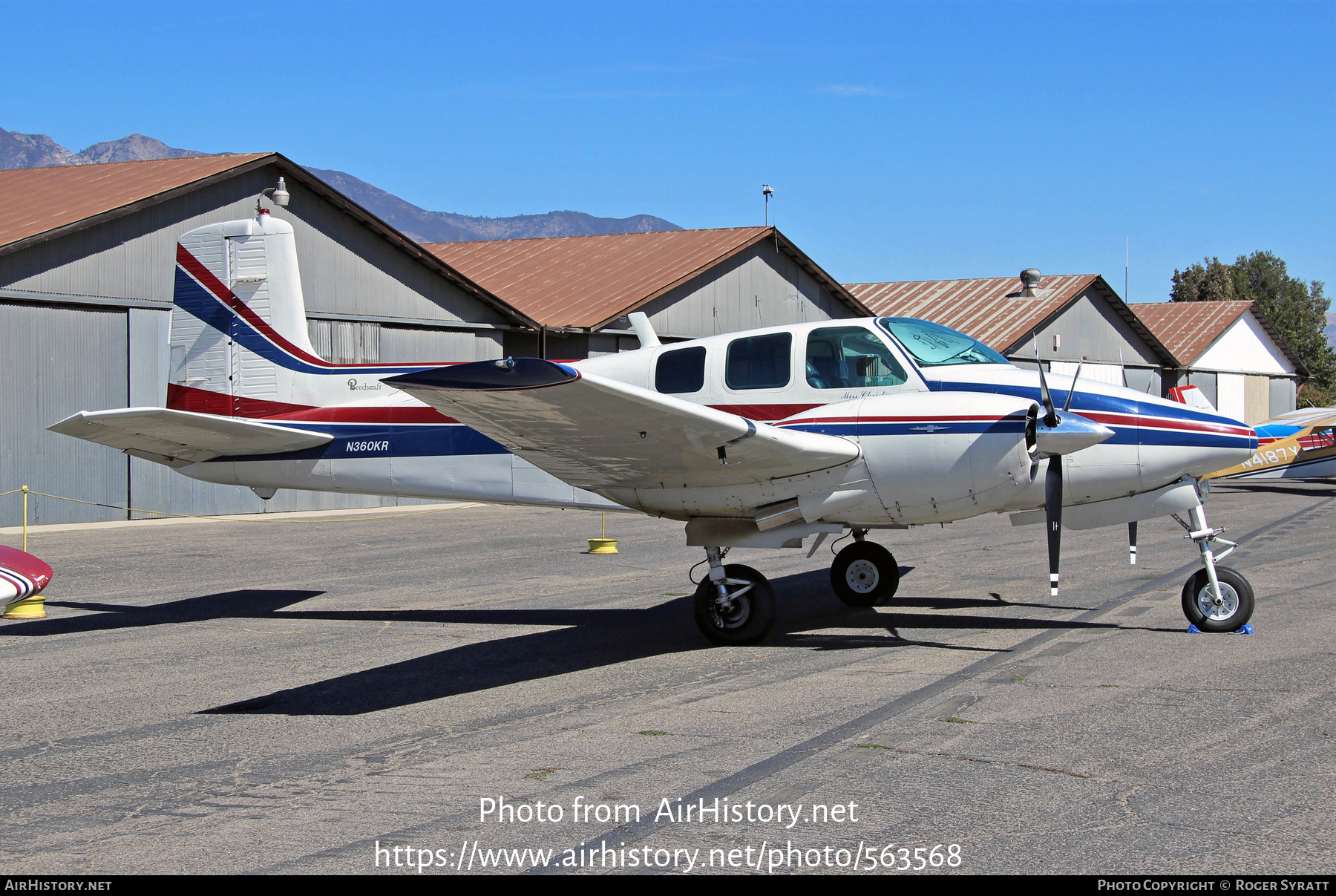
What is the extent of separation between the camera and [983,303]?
4516 cm

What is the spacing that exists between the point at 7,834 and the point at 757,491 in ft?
19.2

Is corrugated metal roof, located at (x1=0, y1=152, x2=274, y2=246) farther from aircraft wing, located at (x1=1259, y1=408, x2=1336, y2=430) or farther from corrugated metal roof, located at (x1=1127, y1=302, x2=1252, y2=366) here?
corrugated metal roof, located at (x1=1127, y1=302, x2=1252, y2=366)

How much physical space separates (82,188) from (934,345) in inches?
758

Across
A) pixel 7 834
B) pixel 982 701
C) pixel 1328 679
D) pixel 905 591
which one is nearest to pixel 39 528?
pixel 905 591

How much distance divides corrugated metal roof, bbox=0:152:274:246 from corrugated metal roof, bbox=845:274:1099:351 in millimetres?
26351

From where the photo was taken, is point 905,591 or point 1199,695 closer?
point 1199,695

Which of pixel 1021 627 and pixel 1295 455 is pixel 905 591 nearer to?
pixel 1021 627

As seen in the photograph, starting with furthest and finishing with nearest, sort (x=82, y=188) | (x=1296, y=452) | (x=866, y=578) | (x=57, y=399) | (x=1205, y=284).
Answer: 1. (x=1205, y=284)
2. (x=1296, y=452)
3. (x=82, y=188)
4. (x=57, y=399)
5. (x=866, y=578)

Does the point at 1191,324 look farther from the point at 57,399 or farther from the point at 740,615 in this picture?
the point at 740,615

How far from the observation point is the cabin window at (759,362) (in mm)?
9586

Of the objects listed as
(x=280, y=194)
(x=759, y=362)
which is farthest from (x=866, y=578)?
(x=280, y=194)

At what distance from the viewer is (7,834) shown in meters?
4.86

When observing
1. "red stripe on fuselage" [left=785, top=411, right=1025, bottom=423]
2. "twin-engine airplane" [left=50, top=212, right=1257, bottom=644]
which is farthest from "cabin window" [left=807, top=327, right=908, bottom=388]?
"red stripe on fuselage" [left=785, top=411, right=1025, bottom=423]

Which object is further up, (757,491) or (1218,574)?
(757,491)
